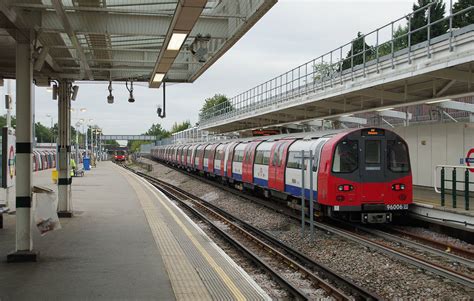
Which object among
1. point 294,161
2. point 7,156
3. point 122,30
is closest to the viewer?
point 122,30

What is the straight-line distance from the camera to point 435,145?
1466cm

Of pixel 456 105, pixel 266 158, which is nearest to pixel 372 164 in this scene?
pixel 456 105

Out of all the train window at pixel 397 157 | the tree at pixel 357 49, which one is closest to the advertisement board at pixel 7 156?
the train window at pixel 397 157

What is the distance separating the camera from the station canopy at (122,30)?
6.94 metres

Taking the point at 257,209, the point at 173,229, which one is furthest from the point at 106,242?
the point at 257,209

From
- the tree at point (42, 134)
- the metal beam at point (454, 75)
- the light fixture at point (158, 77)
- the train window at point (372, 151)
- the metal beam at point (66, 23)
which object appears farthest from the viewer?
the tree at point (42, 134)

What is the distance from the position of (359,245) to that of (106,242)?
5178 mm

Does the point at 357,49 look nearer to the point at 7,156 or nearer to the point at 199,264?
the point at 7,156

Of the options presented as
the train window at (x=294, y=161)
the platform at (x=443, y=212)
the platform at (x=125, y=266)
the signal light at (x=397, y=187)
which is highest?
the train window at (x=294, y=161)

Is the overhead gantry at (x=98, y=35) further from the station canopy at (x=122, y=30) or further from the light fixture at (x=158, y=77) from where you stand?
the light fixture at (x=158, y=77)

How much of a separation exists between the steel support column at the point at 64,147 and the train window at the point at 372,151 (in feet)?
24.8

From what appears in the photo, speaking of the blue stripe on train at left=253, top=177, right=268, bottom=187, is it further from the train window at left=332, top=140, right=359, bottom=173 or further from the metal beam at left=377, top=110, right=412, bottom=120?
the train window at left=332, top=140, right=359, bottom=173

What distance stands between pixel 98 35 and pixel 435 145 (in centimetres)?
1053

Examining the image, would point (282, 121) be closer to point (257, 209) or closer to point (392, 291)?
point (257, 209)
